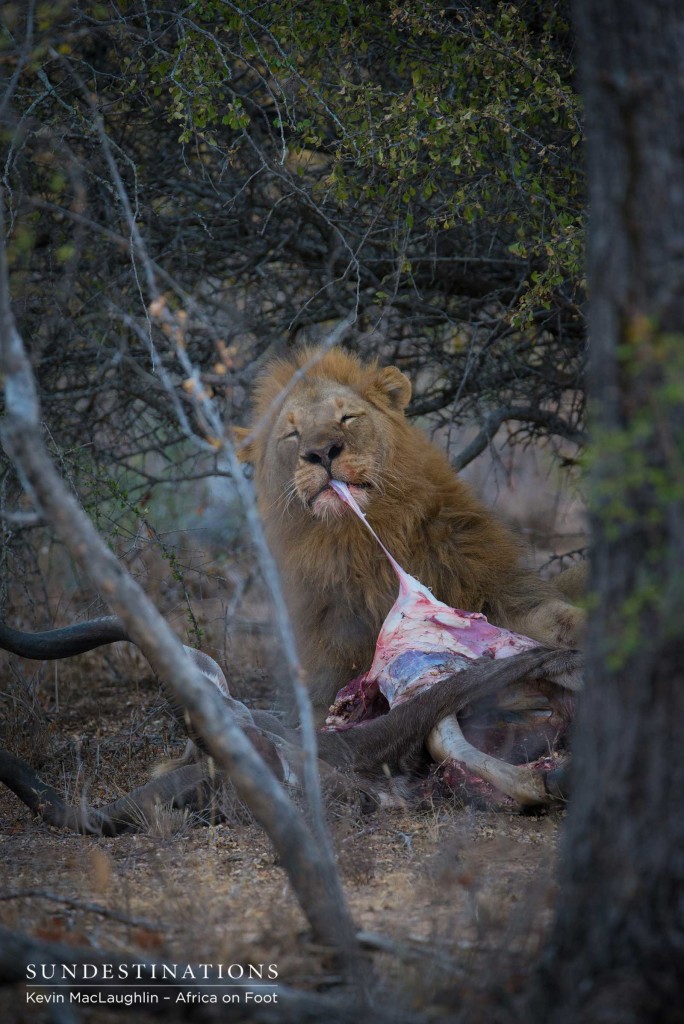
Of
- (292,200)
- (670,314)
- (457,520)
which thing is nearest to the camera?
(670,314)

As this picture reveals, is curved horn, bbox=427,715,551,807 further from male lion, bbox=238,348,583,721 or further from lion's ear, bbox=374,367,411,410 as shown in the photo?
lion's ear, bbox=374,367,411,410

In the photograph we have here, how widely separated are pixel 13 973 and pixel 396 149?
421 cm

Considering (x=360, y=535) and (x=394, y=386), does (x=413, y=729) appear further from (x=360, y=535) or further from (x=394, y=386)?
(x=394, y=386)

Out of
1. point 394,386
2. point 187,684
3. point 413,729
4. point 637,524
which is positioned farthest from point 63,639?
point 637,524

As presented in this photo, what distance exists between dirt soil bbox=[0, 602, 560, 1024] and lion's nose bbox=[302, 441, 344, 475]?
1.60 m

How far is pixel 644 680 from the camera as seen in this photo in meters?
2.17

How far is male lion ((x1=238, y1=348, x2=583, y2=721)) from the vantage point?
16.3 ft

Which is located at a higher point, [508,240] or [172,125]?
[172,125]

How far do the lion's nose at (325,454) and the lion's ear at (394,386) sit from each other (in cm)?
60

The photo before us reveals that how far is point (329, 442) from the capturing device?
4.89 meters

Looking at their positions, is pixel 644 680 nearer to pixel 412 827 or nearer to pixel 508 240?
pixel 412 827

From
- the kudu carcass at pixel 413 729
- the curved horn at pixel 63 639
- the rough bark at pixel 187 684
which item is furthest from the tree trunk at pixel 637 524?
the curved horn at pixel 63 639

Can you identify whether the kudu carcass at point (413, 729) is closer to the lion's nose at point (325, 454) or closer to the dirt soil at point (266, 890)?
the dirt soil at point (266, 890)

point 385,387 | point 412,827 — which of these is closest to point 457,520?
point 385,387
